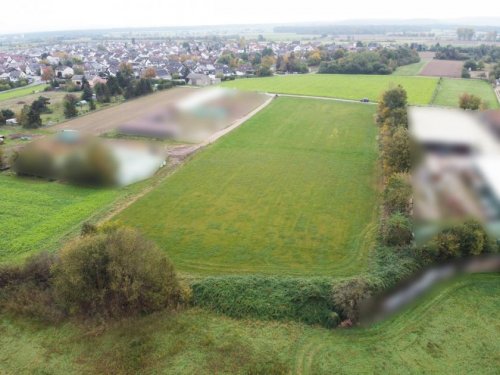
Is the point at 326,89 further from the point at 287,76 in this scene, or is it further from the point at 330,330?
the point at 330,330

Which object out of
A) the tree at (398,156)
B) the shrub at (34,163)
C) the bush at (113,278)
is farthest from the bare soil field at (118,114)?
the tree at (398,156)

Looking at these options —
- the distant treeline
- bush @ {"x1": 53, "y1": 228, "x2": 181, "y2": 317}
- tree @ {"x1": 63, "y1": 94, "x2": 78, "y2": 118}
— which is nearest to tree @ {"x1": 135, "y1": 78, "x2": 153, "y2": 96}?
tree @ {"x1": 63, "y1": 94, "x2": 78, "y2": 118}

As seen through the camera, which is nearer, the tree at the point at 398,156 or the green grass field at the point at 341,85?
the tree at the point at 398,156

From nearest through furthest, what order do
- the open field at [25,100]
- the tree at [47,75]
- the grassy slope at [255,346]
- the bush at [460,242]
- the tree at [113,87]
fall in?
the grassy slope at [255,346] < the bush at [460,242] < the open field at [25,100] < the tree at [113,87] < the tree at [47,75]

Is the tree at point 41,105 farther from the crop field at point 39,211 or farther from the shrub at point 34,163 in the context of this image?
the crop field at point 39,211

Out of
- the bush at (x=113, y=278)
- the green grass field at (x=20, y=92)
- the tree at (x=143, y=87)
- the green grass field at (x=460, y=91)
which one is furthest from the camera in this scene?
the green grass field at (x=20, y=92)

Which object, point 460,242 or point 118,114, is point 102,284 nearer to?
point 460,242

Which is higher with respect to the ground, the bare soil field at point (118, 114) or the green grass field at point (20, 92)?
the green grass field at point (20, 92)
